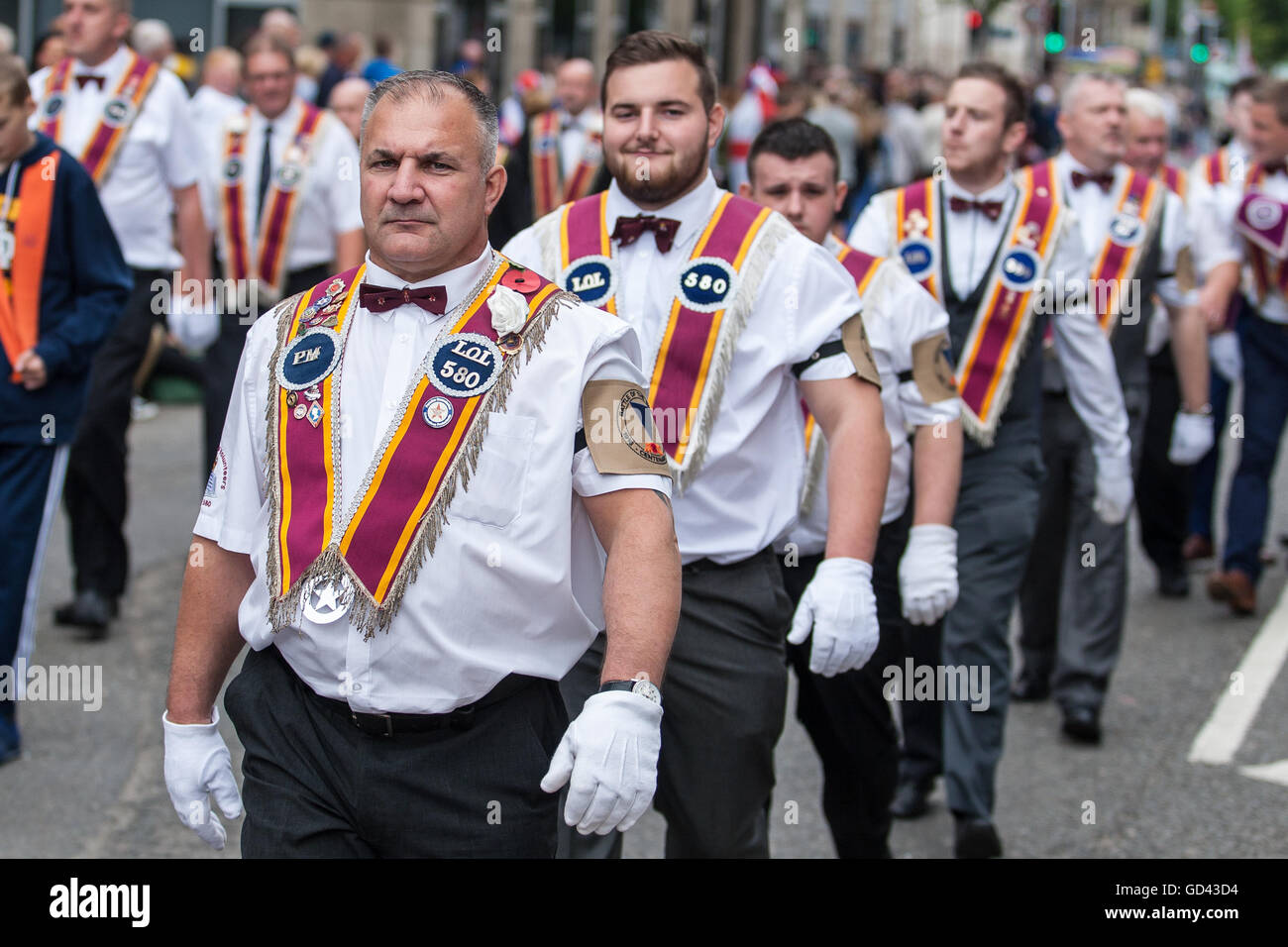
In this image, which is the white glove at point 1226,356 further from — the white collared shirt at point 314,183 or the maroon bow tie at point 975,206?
the white collared shirt at point 314,183

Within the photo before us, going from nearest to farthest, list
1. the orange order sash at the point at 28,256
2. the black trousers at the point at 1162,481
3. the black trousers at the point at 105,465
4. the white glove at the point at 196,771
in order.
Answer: the white glove at the point at 196,771 < the orange order sash at the point at 28,256 < the black trousers at the point at 105,465 < the black trousers at the point at 1162,481

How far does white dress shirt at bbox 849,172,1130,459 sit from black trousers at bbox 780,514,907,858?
4.20ft

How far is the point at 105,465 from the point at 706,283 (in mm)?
3861

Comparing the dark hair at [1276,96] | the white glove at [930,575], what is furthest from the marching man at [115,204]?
the dark hair at [1276,96]

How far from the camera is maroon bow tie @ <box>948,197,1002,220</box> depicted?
5.58m

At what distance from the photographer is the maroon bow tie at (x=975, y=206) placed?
5.58 m

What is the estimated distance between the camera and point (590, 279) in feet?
13.3

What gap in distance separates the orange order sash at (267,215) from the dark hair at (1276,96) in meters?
4.27

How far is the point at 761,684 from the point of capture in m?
4.01

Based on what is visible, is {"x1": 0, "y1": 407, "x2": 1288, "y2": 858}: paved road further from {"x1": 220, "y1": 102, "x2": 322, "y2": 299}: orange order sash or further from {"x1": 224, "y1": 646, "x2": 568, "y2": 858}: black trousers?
{"x1": 224, "y1": 646, "x2": 568, "y2": 858}: black trousers

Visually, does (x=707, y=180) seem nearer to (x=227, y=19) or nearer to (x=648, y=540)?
(x=648, y=540)

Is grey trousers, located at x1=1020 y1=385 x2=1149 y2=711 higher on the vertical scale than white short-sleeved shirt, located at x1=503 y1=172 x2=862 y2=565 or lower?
lower

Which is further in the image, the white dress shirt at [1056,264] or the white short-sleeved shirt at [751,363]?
the white dress shirt at [1056,264]

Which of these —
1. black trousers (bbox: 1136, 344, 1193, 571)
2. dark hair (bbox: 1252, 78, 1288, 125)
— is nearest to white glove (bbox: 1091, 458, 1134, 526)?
black trousers (bbox: 1136, 344, 1193, 571)
